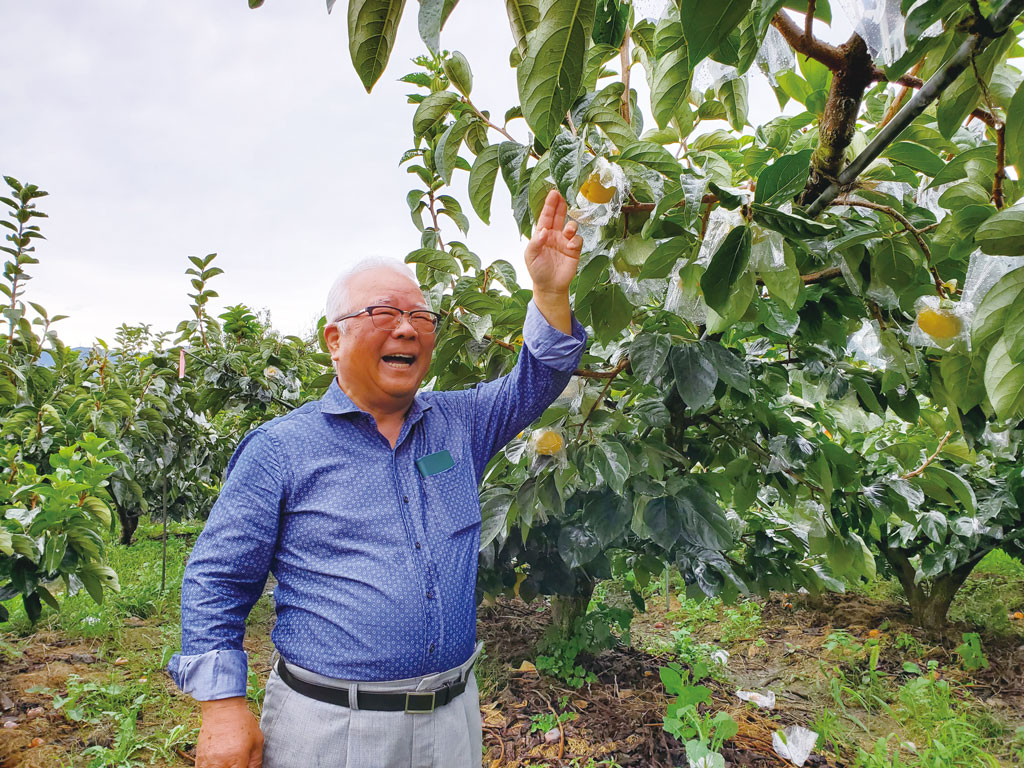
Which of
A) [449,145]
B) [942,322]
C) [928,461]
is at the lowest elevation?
[928,461]

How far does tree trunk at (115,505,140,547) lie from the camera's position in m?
5.40

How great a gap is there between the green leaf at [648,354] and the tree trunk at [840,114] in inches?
14.4

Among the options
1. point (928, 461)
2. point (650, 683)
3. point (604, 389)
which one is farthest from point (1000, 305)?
point (650, 683)

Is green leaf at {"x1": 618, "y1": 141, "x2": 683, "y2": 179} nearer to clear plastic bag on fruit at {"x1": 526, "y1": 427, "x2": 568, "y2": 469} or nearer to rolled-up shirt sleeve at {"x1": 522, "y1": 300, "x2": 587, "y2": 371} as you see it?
rolled-up shirt sleeve at {"x1": 522, "y1": 300, "x2": 587, "y2": 371}

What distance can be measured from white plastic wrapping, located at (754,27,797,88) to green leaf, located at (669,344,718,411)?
0.49 meters

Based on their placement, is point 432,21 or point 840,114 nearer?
point 432,21

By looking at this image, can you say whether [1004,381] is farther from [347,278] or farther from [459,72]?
[347,278]

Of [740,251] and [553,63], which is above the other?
[553,63]

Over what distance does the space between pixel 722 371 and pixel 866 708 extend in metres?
Result: 2.20

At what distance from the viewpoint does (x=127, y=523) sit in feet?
18.1

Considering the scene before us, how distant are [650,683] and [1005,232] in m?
2.44

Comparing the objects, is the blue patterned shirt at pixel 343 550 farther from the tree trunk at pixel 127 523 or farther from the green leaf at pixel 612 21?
the tree trunk at pixel 127 523

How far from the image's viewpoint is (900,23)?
21.7 inches

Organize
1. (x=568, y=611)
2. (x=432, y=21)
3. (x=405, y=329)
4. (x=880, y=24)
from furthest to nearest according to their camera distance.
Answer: (x=568, y=611)
(x=405, y=329)
(x=880, y=24)
(x=432, y=21)
